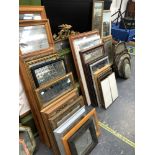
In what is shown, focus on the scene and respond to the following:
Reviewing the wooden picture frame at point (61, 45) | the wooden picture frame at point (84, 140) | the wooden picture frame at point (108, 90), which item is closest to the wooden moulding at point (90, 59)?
the wooden picture frame at point (108, 90)

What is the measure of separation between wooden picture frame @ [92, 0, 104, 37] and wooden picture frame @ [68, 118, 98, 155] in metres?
1.52

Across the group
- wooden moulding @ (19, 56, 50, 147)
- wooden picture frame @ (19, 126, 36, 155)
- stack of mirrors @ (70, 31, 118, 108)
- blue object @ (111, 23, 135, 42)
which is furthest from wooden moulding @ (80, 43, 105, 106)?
blue object @ (111, 23, 135, 42)

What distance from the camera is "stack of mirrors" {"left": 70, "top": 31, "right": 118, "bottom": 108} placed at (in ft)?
6.53

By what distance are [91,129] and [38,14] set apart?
1192mm

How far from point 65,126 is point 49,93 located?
0.32 m

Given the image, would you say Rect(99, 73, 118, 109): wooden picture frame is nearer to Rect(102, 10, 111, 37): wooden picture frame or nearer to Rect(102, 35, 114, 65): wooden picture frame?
Rect(102, 35, 114, 65): wooden picture frame

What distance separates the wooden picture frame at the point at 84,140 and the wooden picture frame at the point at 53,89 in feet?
1.15

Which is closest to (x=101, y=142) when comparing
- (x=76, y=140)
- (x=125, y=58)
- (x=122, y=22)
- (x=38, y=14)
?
(x=76, y=140)

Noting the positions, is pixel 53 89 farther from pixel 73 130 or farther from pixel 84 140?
pixel 84 140

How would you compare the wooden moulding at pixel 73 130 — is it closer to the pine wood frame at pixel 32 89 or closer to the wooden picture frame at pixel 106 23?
the pine wood frame at pixel 32 89

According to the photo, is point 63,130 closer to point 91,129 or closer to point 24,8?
point 91,129

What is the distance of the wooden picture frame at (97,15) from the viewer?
2.46m

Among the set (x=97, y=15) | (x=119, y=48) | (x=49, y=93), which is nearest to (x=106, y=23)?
(x=97, y=15)
